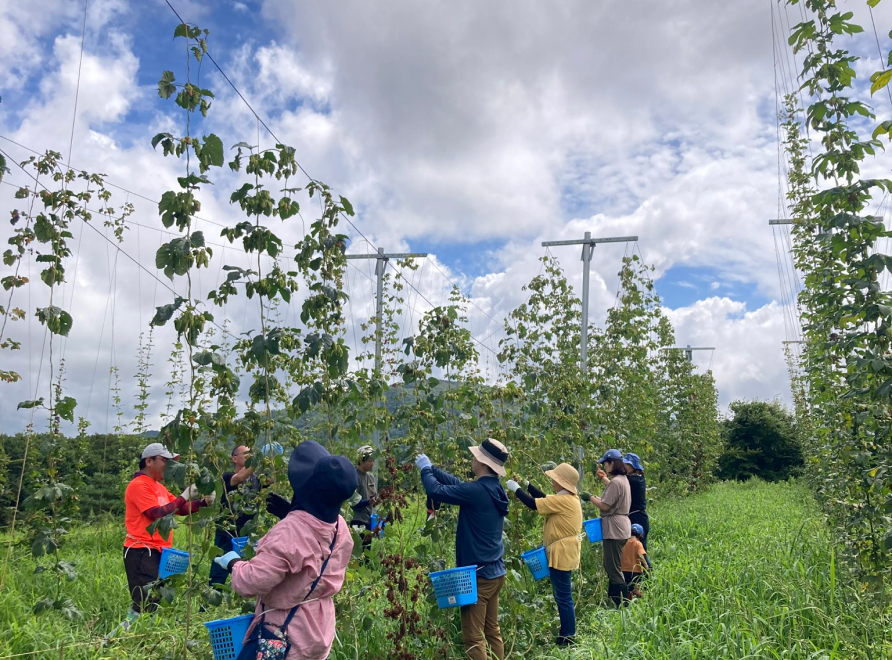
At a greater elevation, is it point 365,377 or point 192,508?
point 365,377

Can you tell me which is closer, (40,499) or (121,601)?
(40,499)

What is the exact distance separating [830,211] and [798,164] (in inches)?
88.4

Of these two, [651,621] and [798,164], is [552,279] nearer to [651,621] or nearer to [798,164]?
[798,164]

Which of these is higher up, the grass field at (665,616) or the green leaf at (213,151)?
the green leaf at (213,151)

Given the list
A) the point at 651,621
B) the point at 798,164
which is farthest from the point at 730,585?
the point at 798,164

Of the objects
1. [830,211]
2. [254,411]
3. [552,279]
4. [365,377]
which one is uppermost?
[552,279]

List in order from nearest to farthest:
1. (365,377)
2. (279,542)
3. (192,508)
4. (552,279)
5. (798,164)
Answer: (279,542), (192,508), (365,377), (798,164), (552,279)

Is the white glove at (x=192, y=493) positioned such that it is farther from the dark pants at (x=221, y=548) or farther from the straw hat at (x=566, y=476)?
the straw hat at (x=566, y=476)

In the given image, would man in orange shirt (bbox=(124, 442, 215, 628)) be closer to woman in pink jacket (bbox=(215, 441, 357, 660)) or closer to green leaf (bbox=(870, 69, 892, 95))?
woman in pink jacket (bbox=(215, 441, 357, 660))

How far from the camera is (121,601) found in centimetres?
572

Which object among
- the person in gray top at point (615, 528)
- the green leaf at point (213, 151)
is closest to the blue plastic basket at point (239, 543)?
the green leaf at point (213, 151)

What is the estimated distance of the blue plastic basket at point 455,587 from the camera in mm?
4445

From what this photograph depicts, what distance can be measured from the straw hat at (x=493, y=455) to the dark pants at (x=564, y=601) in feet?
5.03

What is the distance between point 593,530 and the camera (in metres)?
6.97
